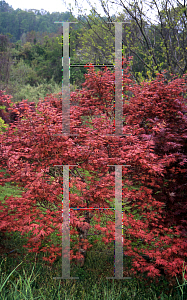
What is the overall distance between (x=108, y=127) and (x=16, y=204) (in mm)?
1776

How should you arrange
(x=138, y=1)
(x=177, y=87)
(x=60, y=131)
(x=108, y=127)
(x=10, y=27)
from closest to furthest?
(x=60, y=131) → (x=108, y=127) → (x=177, y=87) → (x=138, y=1) → (x=10, y=27)

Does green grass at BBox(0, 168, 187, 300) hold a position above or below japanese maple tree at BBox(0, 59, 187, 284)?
below

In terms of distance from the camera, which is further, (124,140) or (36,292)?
(124,140)

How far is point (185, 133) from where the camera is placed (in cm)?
367

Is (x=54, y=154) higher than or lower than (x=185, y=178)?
higher

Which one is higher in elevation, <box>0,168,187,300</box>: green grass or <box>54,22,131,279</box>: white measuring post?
<box>54,22,131,279</box>: white measuring post

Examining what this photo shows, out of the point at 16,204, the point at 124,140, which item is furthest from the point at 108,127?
the point at 16,204

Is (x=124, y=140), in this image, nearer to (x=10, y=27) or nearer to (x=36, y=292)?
(x=36, y=292)

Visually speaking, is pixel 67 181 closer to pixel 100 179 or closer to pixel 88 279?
pixel 100 179

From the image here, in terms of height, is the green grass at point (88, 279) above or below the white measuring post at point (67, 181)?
below

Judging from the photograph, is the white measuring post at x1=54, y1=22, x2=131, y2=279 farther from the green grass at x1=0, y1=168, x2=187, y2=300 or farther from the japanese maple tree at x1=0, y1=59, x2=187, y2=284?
the green grass at x1=0, y1=168, x2=187, y2=300

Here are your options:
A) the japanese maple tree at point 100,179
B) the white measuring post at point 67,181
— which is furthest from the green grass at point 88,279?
the japanese maple tree at point 100,179

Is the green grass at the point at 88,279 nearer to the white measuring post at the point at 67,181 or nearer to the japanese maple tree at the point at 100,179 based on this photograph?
the white measuring post at the point at 67,181

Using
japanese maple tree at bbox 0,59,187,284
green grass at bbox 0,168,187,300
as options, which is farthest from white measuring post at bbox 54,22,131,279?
green grass at bbox 0,168,187,300
